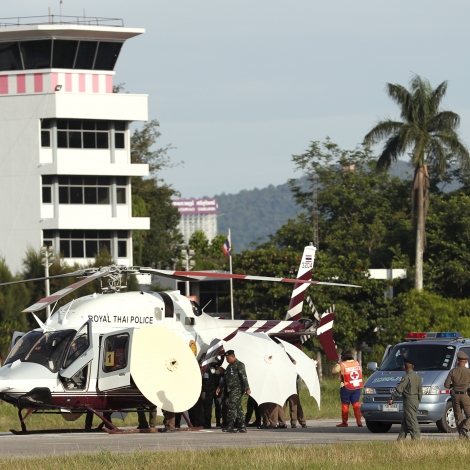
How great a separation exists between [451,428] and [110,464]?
29.0ft

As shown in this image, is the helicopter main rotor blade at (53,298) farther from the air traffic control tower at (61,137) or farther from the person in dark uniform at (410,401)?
the air traffic control tower at (61,137)

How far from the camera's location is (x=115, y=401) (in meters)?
23.1

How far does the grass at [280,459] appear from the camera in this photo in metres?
15.4

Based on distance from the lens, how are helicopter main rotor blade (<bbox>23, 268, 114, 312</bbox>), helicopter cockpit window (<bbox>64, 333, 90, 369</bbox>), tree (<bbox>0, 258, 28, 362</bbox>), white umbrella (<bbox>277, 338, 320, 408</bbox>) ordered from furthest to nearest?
tree (<bbox>0, 258, 28, 362</bbox>) < white umbrella (<bbox>277, 338, 320, 408</bbox>) < helicopter cockpit window (<bbox>64, 333, 90, 369</bbox>) < helicopter main rotor blade (<bbox>23, 268, 114, 312</bbox>)

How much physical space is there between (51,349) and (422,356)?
295 inches

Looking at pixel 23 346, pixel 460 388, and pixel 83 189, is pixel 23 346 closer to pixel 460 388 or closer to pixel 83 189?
pixel 460 388

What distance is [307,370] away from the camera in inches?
995

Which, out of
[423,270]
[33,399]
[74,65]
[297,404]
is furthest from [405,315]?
[33,399]

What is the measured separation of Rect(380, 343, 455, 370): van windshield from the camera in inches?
889

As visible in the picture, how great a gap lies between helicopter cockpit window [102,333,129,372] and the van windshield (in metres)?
5.31

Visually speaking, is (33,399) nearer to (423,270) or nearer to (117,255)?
(117,255)

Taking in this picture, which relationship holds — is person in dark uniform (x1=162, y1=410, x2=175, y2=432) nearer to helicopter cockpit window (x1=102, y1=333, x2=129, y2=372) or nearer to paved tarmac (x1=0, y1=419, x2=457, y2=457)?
paved tarmac (x1=0, y1=419, x2=457, y2=457)

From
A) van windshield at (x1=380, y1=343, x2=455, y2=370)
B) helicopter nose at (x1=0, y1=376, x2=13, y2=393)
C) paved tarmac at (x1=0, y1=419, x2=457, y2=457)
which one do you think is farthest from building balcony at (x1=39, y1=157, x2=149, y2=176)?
van windshield at (x1=380, y1=343, x2=455, y2=370)

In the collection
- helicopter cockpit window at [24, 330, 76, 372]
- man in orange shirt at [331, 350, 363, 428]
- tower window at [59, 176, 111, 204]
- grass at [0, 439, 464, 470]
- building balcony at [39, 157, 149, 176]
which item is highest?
building balcony at [39, 157, 149, 176]
